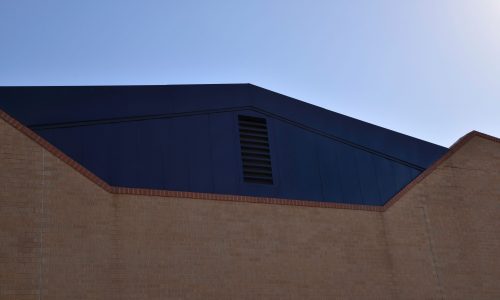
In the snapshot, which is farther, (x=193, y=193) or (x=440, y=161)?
(x=440, y=161)

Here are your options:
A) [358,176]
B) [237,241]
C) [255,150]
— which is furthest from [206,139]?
[358,176]

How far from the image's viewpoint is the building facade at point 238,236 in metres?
15.4

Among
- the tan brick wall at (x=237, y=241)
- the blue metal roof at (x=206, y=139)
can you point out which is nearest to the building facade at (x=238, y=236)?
the tan brick wall at (x=237, y=241)

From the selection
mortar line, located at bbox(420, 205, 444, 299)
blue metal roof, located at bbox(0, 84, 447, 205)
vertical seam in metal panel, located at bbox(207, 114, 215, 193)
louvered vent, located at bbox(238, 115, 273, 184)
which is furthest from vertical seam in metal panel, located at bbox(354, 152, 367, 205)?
vertical seam in metal panel, located at bbox(207, 114, 215, 193)

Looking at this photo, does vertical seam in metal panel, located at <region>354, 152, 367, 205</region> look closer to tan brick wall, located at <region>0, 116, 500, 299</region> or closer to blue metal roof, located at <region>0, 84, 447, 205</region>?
blue metal roof, located at <region>0, 84, 447, 205</region>

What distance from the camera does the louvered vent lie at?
2084 cm

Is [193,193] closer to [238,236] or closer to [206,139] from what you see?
[238,236]

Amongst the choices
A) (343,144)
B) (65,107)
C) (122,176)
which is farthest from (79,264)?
(343,144)

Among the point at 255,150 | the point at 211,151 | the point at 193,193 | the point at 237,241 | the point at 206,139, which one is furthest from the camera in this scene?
the point at 255,150

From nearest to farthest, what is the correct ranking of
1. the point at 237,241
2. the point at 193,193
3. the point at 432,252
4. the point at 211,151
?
the point at 193,193 → the point at 237,241 → the point at 211,151 → the point at 432,252

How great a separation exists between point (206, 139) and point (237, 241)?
3775 mm

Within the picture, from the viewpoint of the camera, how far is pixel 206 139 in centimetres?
2050

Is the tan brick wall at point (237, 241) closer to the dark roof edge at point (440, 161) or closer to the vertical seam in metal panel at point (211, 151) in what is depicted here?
the dark roof edge at point (440, 161)

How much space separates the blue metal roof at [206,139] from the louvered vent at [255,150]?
17 centimetres
